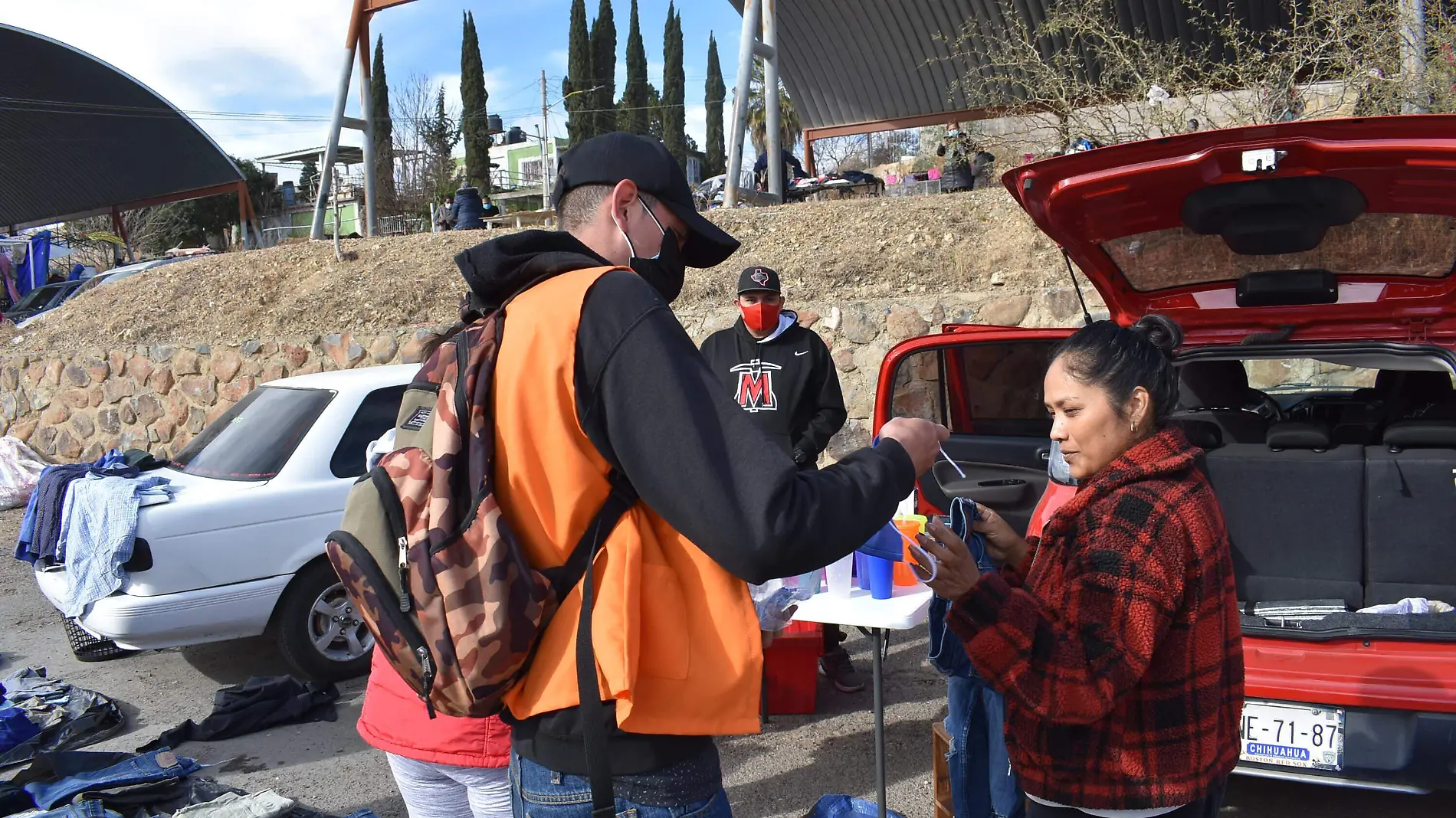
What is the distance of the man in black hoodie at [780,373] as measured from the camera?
518 cm

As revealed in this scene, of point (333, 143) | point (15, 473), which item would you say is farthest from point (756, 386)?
point (333, 143)

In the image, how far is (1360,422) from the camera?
14.0ft

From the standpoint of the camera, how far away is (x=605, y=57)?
45.5 meters

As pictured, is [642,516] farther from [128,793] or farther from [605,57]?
[605,57]

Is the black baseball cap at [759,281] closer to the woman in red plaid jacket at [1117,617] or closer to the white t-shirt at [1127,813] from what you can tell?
the woman in red plaid jacket at [1117,617]

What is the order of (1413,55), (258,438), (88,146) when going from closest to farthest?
(258,438) < (1413,55) < (88,146)

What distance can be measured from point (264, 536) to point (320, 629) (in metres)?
0.59

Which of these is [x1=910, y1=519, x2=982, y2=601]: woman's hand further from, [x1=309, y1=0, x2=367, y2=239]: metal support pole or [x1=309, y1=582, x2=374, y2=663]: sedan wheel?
[x1=309, y1=0, x2=367, y2=239]: metal support pole

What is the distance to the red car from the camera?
2895 millimetres

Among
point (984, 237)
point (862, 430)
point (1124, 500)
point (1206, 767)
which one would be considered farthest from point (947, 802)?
point (984, 237)

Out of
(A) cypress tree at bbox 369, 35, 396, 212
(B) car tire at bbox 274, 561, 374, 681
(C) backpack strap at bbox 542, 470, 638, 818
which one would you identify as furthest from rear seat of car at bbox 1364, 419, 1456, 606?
(A) cypress tree at bbox 369, 35, 396, 212

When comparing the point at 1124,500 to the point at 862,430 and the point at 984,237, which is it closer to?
the point at 862,430

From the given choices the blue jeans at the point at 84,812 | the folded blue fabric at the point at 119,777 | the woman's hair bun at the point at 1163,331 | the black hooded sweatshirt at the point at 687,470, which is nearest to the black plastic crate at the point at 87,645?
the folded blue fabric at the point at 119,777

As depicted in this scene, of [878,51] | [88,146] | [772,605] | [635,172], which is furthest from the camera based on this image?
[88,146]
